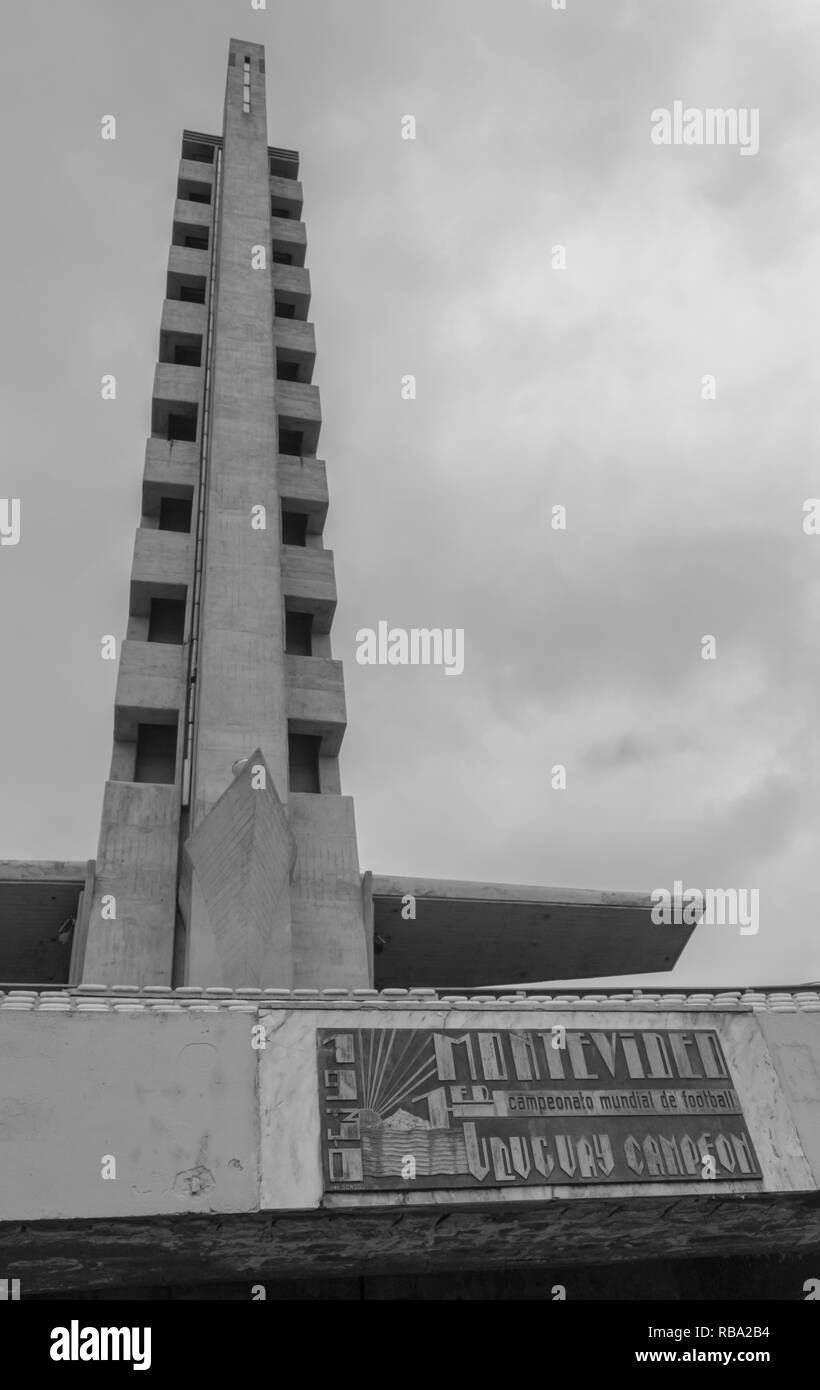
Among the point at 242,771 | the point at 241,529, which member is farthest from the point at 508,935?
the point at 241,529

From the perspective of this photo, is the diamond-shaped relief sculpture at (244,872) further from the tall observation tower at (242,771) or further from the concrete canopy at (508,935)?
the concrete canopy at (508,935)

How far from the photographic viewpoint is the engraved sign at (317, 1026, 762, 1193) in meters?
12.3

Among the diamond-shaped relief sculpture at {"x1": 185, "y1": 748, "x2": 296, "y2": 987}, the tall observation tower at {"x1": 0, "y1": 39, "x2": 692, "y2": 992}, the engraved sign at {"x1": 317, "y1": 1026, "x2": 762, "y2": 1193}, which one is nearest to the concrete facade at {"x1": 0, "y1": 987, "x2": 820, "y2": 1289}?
the engraved sign at {"x1": 317, "y1": 1026, "x2": 762, "y2": 1193}

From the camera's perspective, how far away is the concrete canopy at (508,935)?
2336 centimetres

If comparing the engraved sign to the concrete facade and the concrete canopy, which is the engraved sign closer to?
the concrete facade

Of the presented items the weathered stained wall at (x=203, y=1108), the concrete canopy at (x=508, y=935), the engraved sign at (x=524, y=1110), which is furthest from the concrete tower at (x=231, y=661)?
the engraved sign at (x=524, y=1110)

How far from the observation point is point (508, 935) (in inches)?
983

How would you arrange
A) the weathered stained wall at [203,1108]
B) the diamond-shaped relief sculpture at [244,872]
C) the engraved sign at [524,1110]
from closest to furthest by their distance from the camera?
the weathered stained wall at [203,1108], the engraved sign at [524,1110], the diamond-shaped relief sculpture at [244,872]

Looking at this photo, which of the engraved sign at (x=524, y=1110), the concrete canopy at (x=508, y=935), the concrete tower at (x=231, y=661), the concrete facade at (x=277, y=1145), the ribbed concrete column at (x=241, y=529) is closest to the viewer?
the concrete facade at (x=277, y=1145)

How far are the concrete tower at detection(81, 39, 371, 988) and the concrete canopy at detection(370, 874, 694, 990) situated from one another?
195 cm

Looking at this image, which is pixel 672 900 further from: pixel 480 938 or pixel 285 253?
pixel 285 253

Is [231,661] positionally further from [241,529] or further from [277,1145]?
[277,1145]

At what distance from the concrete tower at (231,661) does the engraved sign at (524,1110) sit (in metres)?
6.37
